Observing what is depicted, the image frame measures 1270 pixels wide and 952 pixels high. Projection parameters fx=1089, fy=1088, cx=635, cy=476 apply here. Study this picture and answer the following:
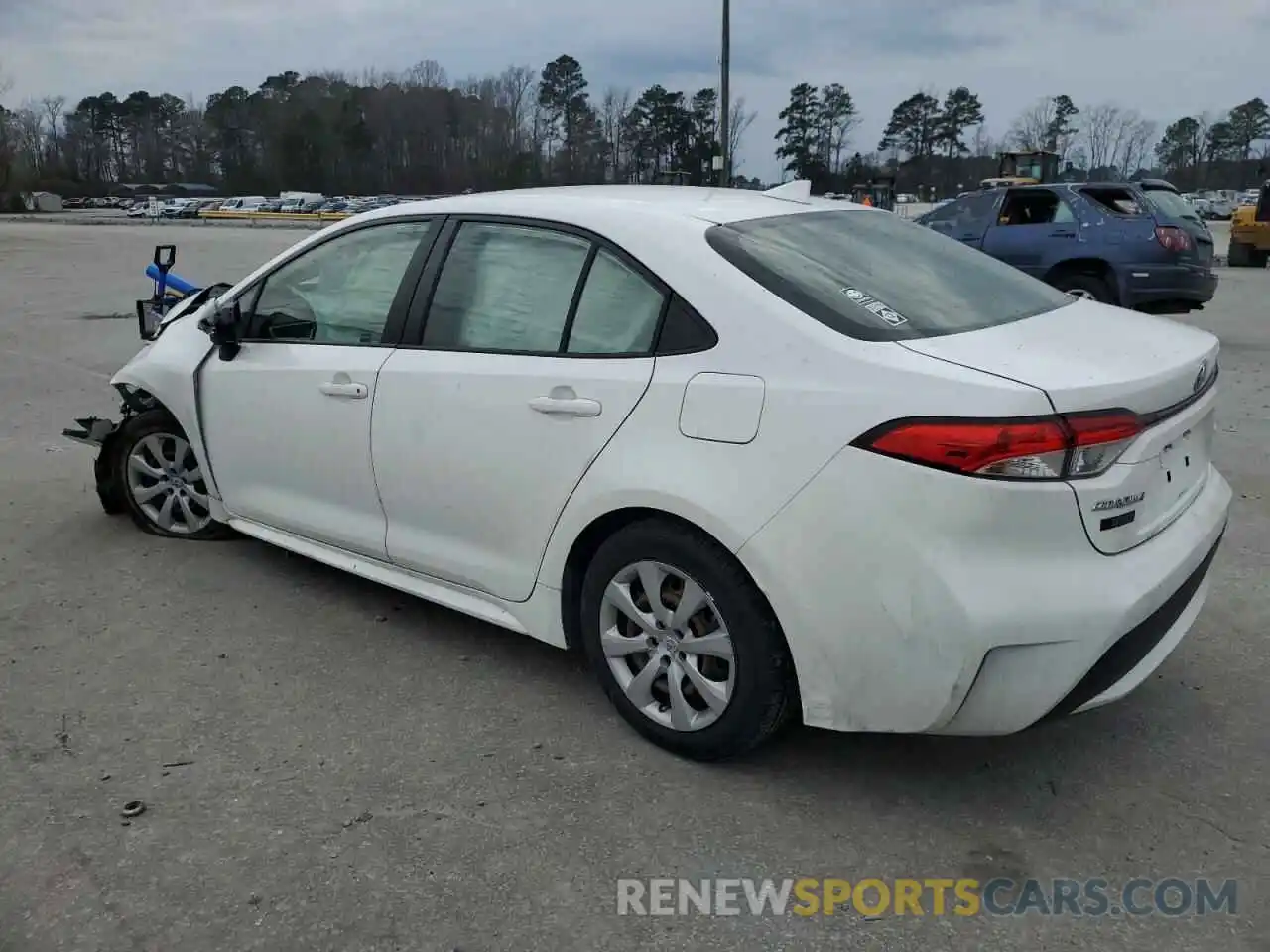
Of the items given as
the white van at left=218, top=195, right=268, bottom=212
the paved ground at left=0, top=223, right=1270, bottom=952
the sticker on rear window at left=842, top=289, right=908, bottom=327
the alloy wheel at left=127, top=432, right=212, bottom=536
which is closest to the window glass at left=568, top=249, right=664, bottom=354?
the sticker on rear window at left=842, top=289, right=908, bottom=327

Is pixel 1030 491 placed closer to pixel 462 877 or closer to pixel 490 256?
pixel 462 877

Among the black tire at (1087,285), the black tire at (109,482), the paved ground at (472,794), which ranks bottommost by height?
the paved ground at (472,794)

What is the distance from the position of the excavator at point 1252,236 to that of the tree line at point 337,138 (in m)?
63.3

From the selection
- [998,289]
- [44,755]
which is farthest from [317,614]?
[998,289]

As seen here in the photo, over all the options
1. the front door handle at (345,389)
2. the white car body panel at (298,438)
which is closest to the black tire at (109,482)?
the white car body panel at (298,438)

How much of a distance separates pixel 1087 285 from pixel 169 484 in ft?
31.5

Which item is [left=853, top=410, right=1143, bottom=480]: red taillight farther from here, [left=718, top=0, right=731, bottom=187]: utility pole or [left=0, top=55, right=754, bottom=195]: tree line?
[left=0, top=55, right=754, bottom=195]: tree line

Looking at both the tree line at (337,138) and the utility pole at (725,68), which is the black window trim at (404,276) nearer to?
the utility pole at (725,68)

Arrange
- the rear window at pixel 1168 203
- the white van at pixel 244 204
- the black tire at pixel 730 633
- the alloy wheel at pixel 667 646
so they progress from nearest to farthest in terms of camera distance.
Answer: the black tire at pixel 730 633 → the alloy wheel at pixel 667 646 → the rear window at pixel 1168 203 → the white van at pixel 244 204

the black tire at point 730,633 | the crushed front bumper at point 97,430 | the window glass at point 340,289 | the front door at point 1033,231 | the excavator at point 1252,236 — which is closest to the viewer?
the black tire at point 730,633

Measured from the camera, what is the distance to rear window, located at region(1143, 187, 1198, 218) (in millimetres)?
11688

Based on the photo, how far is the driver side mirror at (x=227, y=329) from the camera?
4.23 m

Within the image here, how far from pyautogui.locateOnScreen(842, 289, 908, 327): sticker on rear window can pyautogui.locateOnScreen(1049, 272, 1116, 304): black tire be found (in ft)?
29.9

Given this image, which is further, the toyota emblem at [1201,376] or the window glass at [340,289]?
the window glass at [340,289]
